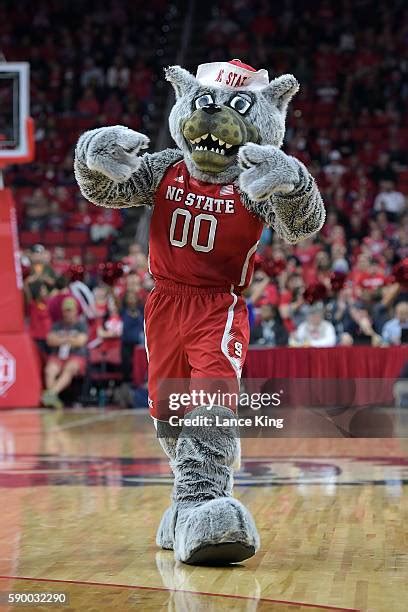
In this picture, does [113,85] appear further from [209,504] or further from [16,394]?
[209,504]

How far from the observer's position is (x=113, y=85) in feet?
64.4

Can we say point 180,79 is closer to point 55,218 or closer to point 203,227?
point 203,227

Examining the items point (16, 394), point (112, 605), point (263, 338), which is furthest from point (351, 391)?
point (112, 605)

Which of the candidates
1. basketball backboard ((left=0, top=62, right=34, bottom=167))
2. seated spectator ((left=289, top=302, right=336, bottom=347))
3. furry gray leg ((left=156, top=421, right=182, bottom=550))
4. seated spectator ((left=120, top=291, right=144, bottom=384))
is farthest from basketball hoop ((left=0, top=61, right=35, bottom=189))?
furry gray leg ((left=156, top=421, right=182, bottom=550))

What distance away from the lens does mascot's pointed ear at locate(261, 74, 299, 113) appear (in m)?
4.82

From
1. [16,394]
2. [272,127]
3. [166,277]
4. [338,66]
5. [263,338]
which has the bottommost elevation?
[16,394]

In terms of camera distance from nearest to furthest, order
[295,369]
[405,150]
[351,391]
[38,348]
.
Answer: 1. [351,391]
2. [295,369]
3. [38,348]
4. [405,150]

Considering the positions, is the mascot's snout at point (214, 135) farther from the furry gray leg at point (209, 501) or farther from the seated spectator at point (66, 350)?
the seated spectator at point (66, 350)

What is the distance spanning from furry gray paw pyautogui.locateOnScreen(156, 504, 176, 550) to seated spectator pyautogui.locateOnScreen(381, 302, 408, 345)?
23.1ft

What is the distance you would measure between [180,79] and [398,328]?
22.9 ft

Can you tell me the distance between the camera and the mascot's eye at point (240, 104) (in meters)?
4.71

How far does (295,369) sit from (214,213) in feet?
19.7

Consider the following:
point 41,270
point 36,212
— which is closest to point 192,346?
point 41,270

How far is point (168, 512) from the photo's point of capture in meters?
4.63
